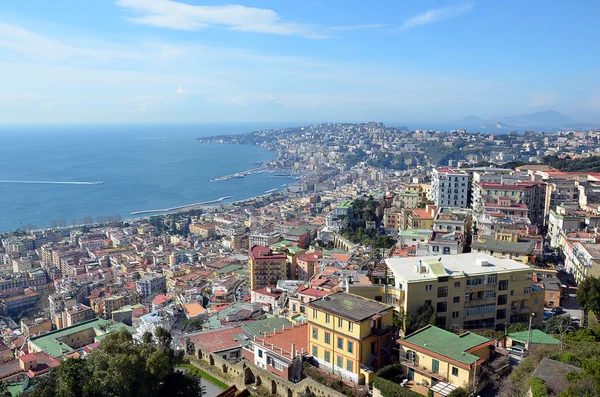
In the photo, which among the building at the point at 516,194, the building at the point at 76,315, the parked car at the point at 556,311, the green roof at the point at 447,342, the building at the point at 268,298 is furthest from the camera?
the building at the point at 76,315

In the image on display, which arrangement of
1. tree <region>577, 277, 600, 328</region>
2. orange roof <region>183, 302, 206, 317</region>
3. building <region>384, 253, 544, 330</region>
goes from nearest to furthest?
1. building <region>384, 253, 544, 330</region>
2. tree <region>577, 277, 600, 328</region>
3. orange roof <region>183, 302, 206, 317</region>

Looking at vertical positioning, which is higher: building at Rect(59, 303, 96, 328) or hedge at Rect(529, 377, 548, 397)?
hedge at Rect(529, 377, 548, 397)

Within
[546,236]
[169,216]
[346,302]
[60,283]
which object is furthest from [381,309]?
[169,216]

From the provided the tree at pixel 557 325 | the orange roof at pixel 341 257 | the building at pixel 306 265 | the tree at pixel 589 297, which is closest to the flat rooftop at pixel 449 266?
the tree at pixel 557 325

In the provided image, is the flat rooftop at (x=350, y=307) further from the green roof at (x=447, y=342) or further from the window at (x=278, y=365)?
the window at (x=278, y=365)

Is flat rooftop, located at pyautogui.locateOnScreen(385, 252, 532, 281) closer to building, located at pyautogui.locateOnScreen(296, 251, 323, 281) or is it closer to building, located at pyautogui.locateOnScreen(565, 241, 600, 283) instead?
building, located at pyautogui.locateOnScreen(565, 241, 600, 283)

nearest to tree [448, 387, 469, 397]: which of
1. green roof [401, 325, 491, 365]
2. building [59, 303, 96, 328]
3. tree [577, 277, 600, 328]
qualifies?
green roof [401, 325, 491, 365]
